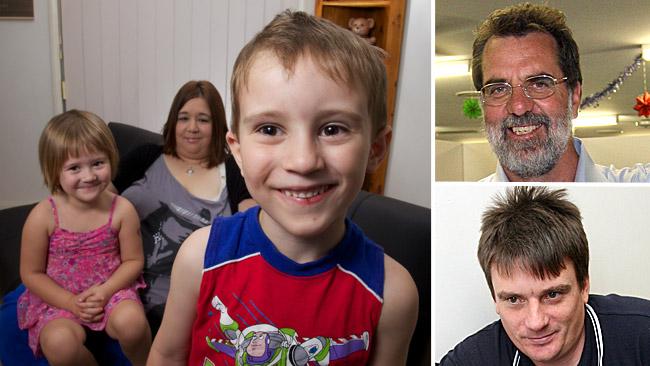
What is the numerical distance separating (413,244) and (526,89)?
0.68 metres

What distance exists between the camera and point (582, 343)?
789mm

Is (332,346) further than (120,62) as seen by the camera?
No

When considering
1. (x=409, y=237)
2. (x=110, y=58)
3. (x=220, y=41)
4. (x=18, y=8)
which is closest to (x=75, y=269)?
(x=409, y=237)

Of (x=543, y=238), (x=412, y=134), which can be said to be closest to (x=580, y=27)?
(x=543, y=238)

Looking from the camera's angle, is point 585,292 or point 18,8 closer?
point 585,292

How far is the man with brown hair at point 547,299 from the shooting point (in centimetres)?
78

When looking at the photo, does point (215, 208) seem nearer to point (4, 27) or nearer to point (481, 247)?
point (481, 247)

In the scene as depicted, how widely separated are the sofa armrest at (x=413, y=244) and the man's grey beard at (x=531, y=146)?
2.01 ft

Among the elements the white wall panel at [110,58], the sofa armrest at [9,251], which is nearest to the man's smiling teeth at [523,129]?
the sofa armrest at [9,251]

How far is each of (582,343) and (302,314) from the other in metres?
0.36

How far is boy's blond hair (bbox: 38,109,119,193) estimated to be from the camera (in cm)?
186

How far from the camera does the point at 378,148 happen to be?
959mm

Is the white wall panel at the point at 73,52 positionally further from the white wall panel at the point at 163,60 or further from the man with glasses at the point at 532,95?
the man with glasses at the point at 532,95

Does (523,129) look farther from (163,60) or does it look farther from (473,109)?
(163,60)
